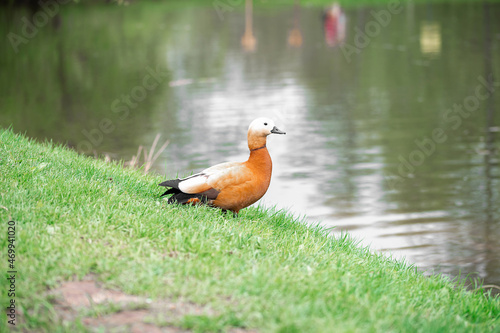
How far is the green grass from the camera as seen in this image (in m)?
4.16

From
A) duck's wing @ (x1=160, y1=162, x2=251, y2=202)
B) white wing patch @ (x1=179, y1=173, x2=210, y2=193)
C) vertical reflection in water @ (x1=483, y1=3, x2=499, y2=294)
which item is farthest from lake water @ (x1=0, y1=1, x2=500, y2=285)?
white wing patch @ (x1=179, y1=173, x2=210, y2=193)

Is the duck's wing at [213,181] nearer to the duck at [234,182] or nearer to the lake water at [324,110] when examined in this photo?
the duck at [234,182]

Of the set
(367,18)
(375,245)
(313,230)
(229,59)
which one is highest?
(367,18)

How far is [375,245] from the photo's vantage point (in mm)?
7988

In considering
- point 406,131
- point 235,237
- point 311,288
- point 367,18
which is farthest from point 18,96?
point 367,18

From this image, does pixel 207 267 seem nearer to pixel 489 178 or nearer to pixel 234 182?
pixel 234 182

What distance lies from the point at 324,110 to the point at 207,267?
12.5 metres

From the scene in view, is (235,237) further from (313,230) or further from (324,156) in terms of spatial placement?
(324,156)

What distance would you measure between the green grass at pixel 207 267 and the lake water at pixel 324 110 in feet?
7.39

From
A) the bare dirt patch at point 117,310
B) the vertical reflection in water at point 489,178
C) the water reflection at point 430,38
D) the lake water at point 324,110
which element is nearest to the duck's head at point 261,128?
the bare dirt patch at point 117,310

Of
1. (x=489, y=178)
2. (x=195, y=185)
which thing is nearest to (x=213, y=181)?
(x=195, y=185)

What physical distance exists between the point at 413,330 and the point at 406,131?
10.4 m

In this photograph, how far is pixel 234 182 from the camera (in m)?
6.04

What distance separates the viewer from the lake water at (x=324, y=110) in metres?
9.30
